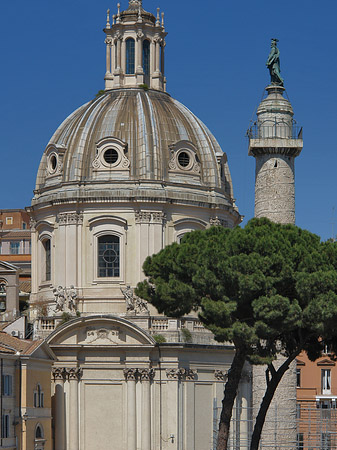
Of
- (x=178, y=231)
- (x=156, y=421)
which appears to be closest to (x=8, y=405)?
(x=156, y=421)

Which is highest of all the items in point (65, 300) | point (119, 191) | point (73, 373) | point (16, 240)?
point (16, 240)

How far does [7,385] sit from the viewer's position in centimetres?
6744

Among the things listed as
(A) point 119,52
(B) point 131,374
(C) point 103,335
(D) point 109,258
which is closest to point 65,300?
(C) point 103,335

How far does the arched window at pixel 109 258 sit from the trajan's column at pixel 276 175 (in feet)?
40.1

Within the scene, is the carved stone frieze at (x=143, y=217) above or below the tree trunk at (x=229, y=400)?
above

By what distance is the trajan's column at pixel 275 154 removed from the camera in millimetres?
68875

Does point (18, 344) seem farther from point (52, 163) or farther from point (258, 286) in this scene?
point (258, 286)

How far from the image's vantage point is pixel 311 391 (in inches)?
3767

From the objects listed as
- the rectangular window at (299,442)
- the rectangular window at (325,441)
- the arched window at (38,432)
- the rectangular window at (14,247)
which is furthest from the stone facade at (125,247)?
the rectangular window at (14,247)

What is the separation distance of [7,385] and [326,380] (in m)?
35.0

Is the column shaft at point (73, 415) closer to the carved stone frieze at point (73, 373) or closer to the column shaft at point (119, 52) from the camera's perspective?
the carved stone frieze at point (73, 373)

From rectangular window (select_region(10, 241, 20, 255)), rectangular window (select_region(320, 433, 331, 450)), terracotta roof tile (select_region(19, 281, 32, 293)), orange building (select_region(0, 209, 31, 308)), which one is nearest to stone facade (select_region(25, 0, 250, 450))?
rectangular window (select_region(320, 433, 331, 450))

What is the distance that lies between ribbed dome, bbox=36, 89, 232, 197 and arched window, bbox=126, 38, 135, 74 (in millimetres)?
1975

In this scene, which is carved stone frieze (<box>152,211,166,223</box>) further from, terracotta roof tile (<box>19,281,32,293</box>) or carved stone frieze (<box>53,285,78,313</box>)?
terracotta roof tile (<box>19,281,32,293</box>)
